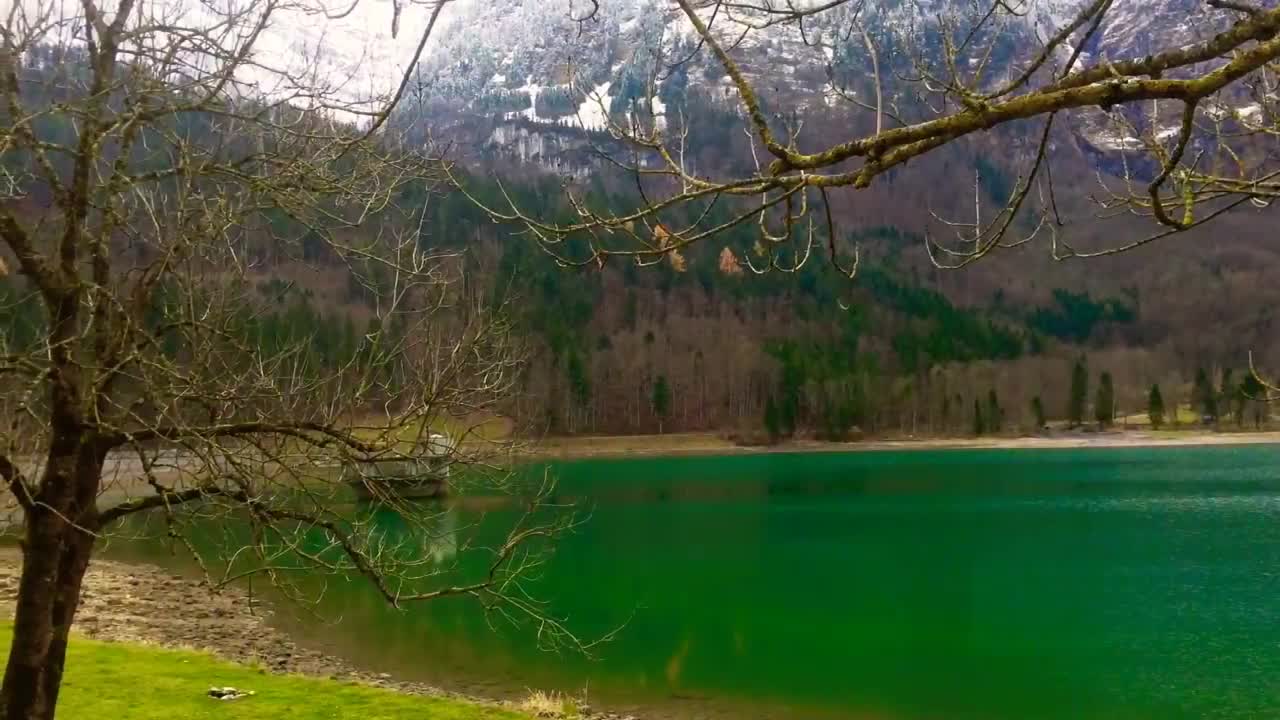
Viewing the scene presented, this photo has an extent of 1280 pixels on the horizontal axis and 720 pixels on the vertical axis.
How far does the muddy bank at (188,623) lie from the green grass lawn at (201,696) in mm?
A: 1328

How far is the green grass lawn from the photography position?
34.0ft

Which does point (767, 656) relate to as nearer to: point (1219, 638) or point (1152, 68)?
point (1219, 638)

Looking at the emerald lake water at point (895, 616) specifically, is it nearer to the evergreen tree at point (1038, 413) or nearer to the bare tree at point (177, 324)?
the bare tree at point (177, 324)

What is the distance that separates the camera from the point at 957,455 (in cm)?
8712

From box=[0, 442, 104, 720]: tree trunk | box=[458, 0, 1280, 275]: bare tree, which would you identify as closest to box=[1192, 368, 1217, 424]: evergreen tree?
box=[458, 0, 1280, 275]: bare tree

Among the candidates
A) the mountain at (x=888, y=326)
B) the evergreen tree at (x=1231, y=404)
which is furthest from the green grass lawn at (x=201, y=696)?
the evergreen tree at (x=1231, y=404)

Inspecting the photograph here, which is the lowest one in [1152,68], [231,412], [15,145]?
[231,412]

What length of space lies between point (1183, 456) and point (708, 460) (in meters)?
39.8

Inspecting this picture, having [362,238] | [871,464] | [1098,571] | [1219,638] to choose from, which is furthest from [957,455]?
[362,238]

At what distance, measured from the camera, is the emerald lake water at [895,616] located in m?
15.2

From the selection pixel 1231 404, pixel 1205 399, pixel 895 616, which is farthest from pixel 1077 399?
pixel 895 616

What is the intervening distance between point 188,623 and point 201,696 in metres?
11.0

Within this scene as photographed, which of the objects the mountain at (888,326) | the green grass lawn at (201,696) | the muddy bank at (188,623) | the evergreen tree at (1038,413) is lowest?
the muddy bank at (188,623)

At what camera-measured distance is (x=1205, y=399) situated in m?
107
